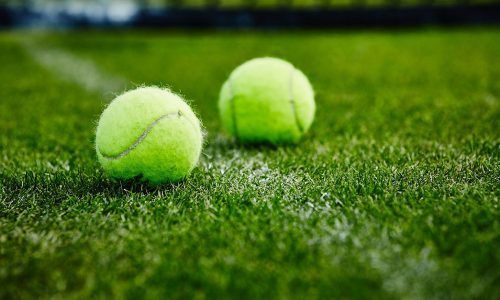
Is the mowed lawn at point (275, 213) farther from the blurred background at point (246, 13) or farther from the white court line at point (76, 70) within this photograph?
the blurred background at point (246, 13)

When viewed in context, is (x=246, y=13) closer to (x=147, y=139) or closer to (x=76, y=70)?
(x=76, y=70)

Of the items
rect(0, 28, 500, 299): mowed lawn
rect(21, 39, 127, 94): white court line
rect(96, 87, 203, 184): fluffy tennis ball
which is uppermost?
rect(96, 87, 203, 184): fluffy tennis ball

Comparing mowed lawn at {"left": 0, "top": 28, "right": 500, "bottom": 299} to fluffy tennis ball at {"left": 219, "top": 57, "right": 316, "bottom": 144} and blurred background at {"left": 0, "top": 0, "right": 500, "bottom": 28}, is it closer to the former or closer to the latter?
fluffy tennis ball at {"left": 219, "top": 57, "right": 316, "bottom": 144}

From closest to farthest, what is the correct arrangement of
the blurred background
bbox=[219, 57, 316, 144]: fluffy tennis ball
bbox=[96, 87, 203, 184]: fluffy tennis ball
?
bbox=[96, 87, 203, 184]: fluffy tennis ball → bbox=[219, 57, 316, 144]: fluffy tennis ball → the blurred background

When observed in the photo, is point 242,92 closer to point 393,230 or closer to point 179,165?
point 179,165

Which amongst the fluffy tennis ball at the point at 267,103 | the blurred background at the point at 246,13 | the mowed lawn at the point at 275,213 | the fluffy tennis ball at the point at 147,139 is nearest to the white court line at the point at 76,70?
the mowed lawn at the point at 275,213

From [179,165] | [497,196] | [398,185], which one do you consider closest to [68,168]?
[179,165]

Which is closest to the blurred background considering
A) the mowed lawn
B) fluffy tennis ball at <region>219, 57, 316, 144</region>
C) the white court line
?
the white court line
